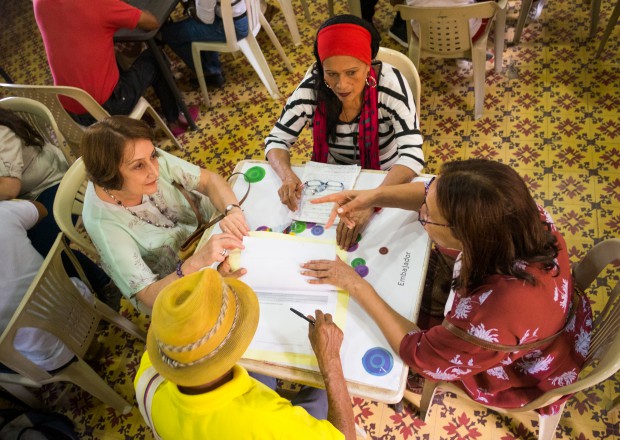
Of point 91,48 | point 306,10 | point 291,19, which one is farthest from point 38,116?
point 306,10

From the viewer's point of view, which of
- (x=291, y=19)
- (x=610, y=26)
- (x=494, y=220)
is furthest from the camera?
(x=291, y=19)

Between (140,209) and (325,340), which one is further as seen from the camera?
(140,209)

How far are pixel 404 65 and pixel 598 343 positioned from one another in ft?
4.35

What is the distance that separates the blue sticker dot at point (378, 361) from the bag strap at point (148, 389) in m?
0.56

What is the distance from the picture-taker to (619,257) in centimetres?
129

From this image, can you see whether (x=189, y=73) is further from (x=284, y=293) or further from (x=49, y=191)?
(x=284, y=293)

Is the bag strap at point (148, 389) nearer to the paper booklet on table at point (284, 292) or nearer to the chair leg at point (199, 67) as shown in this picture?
the paper booklet on table at point (284, 292)

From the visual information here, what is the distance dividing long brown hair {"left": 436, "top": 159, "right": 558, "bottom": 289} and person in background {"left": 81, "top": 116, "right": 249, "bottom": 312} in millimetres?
710

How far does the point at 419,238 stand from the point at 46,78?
446cm

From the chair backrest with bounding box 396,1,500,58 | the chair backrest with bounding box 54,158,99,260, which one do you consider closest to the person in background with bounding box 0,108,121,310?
the chair backrest with bounding box 54,158,99,260

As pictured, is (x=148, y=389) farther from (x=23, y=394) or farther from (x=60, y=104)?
(x=60, y=104)

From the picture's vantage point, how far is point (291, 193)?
166 centimetres

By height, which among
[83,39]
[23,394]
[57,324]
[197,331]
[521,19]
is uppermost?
[83,39]

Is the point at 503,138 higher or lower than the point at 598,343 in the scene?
lower
